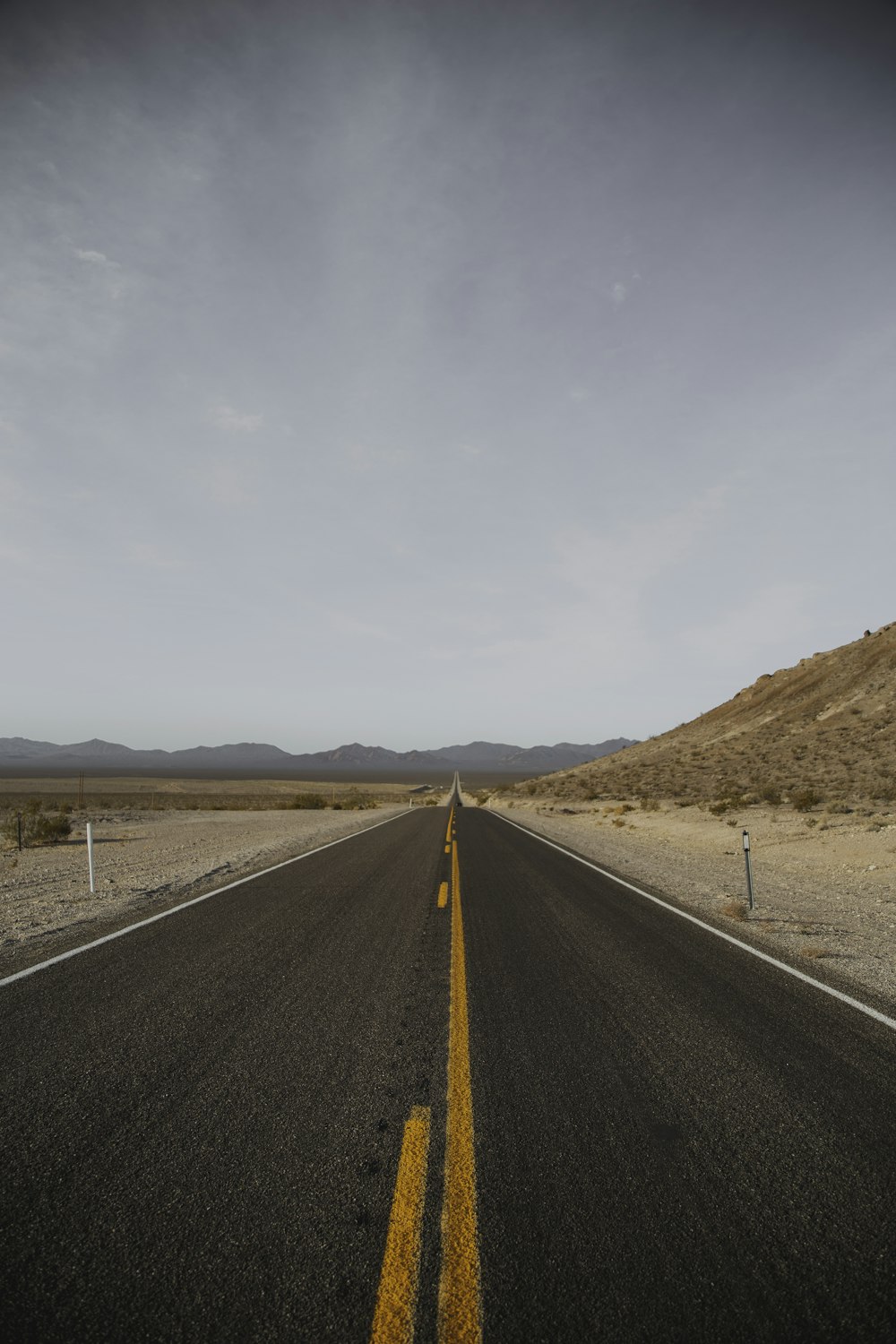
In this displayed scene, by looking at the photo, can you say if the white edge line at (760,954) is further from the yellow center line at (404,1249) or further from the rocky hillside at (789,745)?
the rocky hillside at (789,745)

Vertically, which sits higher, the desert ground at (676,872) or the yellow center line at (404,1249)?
the yellow center line at (404,1249)

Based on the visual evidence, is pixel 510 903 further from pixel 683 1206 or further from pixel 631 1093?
pixel 683 1206

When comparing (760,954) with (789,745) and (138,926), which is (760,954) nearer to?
(138,926)

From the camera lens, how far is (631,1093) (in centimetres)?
406

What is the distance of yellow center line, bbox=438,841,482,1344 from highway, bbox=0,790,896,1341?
0.01m

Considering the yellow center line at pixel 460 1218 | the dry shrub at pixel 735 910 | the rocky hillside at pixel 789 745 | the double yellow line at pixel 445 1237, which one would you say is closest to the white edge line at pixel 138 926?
the yellow center line at pixel 460 1218

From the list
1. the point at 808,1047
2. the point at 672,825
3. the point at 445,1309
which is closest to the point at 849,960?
the point at 808,1047

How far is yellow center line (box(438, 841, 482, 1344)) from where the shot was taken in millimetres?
2334

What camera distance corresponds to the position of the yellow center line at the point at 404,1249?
230 cm

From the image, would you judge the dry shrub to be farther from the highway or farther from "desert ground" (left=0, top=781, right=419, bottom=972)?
"desert ground" (left=0, top=781, right=419, bottom=972)

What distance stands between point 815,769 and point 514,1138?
35206mm

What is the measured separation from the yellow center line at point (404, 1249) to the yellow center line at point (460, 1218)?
118 millimetres

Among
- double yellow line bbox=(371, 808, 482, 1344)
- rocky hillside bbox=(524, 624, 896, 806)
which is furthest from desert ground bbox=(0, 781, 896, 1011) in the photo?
rocky hillside bbox=(524, 624, 896, 806)

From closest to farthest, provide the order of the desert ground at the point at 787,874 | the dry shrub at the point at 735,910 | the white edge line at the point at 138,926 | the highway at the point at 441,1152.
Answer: the highway at the point at 441,1152
the white edge line at the point at 138,926
the desert ground at the point at 787,874
the dry shrub at the point at 735,910
